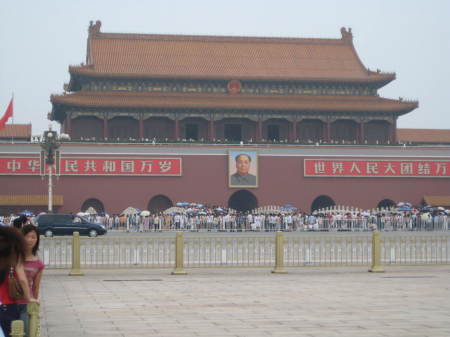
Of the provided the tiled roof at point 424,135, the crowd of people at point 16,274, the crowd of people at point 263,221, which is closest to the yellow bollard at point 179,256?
the crowd of people at point 16,274

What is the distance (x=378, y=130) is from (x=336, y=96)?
3219 millimetres

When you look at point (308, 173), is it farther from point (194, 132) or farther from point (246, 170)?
point (194, 132)

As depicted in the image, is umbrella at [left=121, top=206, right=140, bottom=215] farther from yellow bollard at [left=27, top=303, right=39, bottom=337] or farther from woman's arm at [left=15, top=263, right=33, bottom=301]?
yellow bollard at [left=27, top=303, right=39, bottom=337]

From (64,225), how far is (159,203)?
10.1 m

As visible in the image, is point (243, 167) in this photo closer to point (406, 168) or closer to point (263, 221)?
point (263, 221)

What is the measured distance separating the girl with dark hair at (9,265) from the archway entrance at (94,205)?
36.3 meters

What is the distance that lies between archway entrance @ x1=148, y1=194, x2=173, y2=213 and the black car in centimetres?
929

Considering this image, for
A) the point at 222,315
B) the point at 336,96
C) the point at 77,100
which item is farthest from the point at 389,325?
the point at 336,96

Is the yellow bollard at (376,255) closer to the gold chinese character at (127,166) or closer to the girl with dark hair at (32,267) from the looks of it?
the girl with dark hair at (32,267)

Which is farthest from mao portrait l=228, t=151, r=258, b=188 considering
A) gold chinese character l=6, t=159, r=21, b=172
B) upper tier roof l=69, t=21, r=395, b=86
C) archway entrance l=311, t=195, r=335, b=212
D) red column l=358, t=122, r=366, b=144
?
gold chinese character l=6, t=159, r=21, b=172

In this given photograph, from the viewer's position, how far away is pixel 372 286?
15.7 metres

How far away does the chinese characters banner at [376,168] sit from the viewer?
149ft

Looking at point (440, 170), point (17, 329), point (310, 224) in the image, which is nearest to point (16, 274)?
point (17, 329)

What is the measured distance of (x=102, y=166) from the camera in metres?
43.3
